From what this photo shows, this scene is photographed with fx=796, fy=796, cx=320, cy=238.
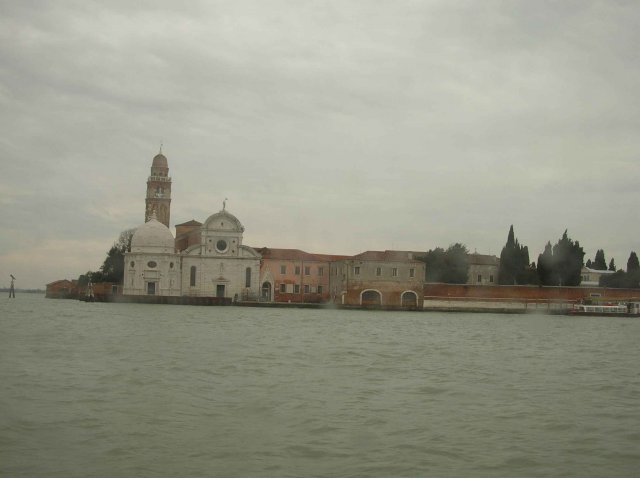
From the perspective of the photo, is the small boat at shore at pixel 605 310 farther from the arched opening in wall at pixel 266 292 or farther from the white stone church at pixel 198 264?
the white stone church at pixel 198 264

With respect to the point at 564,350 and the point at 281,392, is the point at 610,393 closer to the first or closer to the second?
the point at 281,392

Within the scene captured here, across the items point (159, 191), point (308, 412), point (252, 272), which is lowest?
point (308, 412)

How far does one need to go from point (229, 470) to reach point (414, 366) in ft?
27.1

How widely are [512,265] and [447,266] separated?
14.3 feet

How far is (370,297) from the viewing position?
49094 mm

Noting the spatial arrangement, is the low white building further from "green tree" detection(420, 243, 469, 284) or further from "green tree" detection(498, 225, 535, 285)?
"green tree" detection(420, 243, 469, 284)

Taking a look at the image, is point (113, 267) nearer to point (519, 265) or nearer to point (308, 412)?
point (519, 265)

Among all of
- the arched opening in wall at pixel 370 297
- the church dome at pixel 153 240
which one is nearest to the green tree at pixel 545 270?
the arched opening in wall at pixel 370 297

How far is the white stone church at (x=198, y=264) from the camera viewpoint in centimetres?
5016

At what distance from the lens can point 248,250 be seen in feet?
169

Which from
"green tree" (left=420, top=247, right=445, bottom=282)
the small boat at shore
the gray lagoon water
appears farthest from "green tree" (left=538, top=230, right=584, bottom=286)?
the gray lagoon water

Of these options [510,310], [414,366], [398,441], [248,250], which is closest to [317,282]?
[248,250]

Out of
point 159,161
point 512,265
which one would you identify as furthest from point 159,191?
point 512,265

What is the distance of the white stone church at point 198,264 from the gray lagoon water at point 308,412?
1292 inches
